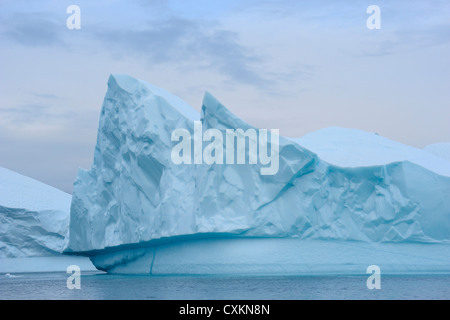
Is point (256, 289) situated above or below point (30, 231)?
below

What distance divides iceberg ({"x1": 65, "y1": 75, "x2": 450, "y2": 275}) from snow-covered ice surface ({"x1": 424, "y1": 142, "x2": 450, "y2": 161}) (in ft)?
16.5

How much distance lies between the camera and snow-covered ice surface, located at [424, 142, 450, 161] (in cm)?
2670

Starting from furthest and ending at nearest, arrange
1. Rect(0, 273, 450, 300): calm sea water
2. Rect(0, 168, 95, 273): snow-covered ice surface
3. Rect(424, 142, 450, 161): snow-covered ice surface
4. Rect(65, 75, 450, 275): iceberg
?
Rect(0, 168, 95, 273): snow-covered ice surface
Rect(424, 142, 450, 161): snow-covered ice surface
Rect(65, 75, 450, 275): iceberg
Rect(0, 273, 450, 300): calm sea water

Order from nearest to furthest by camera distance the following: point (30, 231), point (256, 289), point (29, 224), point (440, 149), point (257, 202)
A: 1. point (256, 289)
2. point (257, 202)
3. point (440, 149)
4. point (29, 224)
5. point (30, 231)

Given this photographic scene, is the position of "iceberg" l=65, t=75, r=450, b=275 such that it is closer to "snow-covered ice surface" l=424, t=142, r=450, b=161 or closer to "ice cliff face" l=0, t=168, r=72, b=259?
"snow-covered ice surface" l=424, t=142, r=450, b=161

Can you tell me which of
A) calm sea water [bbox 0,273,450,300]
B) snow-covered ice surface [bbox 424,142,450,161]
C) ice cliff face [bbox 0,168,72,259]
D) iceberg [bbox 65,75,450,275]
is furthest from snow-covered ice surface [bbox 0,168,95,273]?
snow-covered ice surface [bbox 424,142,450,161]

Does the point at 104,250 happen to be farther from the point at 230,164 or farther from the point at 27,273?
the point at 27,273

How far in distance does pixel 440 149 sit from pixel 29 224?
19.0m

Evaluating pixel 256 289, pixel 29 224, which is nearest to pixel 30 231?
pixel 29 224

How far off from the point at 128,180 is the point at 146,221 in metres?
1.62

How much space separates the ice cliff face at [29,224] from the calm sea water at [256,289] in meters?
13.0

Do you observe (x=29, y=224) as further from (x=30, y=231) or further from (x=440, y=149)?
(x=440, y=149)

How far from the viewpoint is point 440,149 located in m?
27.3
